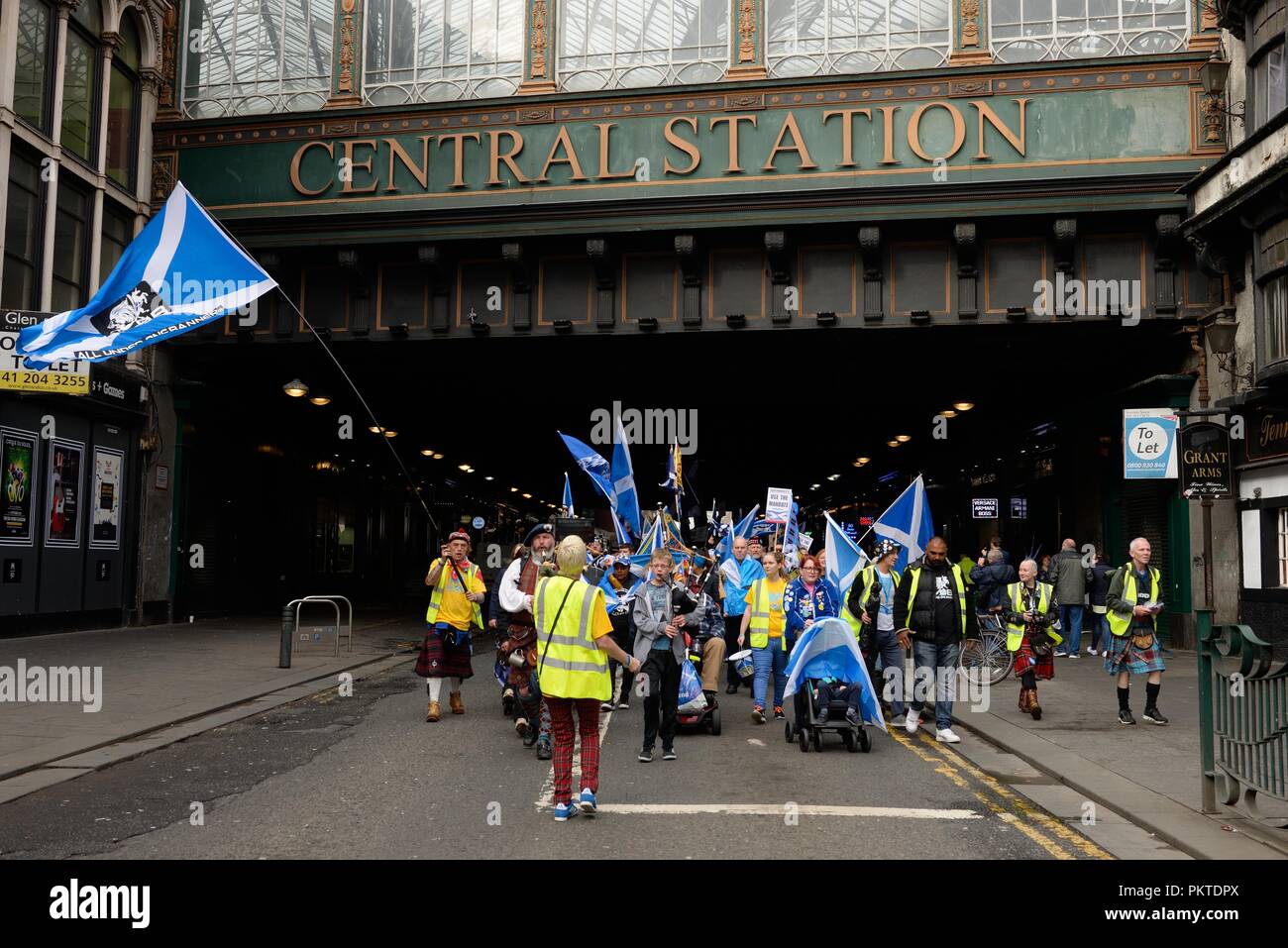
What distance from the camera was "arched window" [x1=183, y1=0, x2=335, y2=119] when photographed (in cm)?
2086

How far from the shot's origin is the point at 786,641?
1190cm

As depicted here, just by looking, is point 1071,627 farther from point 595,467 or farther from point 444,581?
point 444,581

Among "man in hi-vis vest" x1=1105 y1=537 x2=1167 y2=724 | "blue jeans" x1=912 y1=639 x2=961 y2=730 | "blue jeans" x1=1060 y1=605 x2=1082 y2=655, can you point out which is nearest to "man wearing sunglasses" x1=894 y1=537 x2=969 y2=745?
"blue jeans" x1=912 y1=639 x2=961 y2=730

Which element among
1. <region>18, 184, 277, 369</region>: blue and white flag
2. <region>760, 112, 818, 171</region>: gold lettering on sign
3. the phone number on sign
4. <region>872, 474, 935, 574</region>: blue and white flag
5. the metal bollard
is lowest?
the metal bollard

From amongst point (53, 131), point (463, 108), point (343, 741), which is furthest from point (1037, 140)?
point (53, 131)

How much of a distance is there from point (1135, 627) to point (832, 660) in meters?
3.16

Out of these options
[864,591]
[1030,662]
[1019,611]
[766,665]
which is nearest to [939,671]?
[864,591]

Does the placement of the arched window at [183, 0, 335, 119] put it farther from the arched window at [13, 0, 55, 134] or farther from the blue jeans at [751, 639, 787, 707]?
the blue jeans at [751, 639, 787, 707]

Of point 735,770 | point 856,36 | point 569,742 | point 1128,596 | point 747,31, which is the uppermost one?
point 747,31

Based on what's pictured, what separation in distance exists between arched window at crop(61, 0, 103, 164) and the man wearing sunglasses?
55.3 feet

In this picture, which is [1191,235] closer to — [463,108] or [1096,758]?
[1096,758]

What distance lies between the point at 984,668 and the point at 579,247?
10.1 m

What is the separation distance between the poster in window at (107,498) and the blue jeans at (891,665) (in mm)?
14934

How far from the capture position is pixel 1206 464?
46.5 feet
